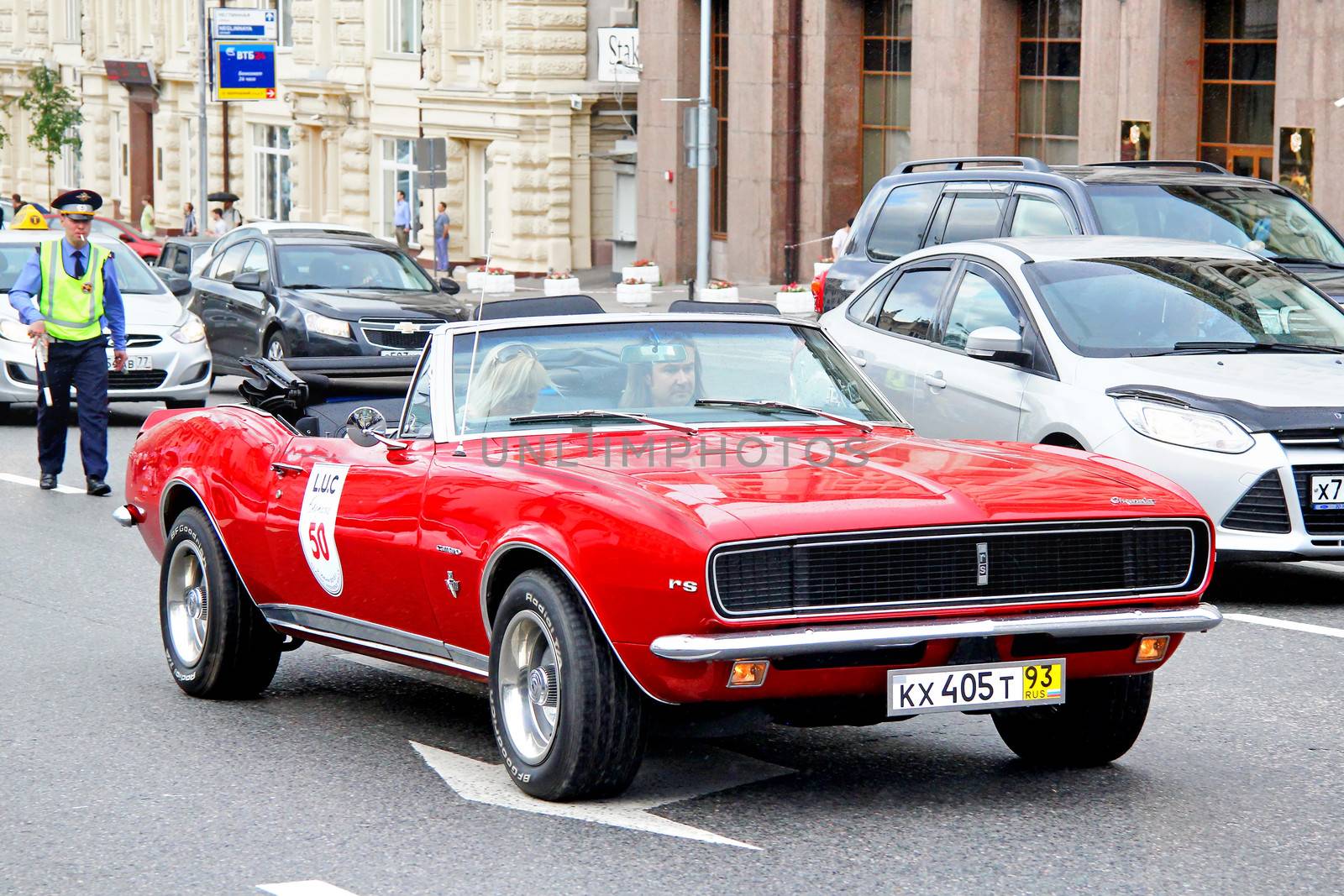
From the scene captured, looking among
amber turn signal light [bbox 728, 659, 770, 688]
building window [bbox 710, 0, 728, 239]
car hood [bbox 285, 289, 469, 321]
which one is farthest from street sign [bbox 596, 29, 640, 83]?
amber turn signal light [bbox 728, 659, 770, 688]

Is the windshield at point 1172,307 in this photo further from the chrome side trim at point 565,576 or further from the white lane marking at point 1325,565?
the chrome side trim at point 565,576

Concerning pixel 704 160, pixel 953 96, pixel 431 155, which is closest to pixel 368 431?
pixel 431 155

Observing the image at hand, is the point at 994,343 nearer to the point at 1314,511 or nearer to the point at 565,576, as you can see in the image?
the point at 1314,511

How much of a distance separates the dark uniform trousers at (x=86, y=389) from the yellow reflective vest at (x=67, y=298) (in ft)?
0.30

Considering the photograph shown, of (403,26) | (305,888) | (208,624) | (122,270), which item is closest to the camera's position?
(305,888)

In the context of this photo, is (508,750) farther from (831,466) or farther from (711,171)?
(711,171)

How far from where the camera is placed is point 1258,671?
8484 millimetres

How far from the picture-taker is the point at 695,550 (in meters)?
5.72

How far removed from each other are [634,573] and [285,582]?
2289mm

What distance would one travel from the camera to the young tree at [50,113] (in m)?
63.4

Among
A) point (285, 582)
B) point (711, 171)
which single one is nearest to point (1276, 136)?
point (711, 171)

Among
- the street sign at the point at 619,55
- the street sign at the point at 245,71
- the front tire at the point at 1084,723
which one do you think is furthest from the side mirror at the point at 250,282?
the street sign at the point at 245,71

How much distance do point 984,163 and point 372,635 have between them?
30.9 ft

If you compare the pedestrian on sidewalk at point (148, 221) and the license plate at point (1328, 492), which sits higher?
the license plate at point (1328, 492)
